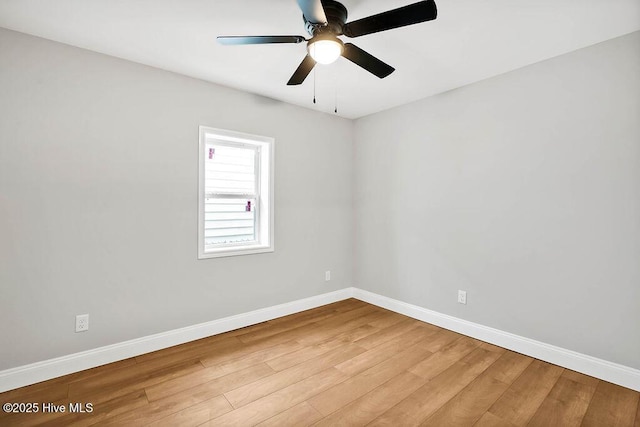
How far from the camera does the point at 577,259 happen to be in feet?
7.89

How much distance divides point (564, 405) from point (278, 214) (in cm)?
291

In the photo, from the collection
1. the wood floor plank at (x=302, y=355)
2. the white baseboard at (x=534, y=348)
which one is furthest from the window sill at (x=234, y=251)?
the white baseboard at (x=534, y=348)

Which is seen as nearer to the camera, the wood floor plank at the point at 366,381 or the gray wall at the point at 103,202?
the wood floor plank at the point at 366,381

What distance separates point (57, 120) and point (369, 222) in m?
3.33

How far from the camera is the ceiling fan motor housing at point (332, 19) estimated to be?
68.7 inches

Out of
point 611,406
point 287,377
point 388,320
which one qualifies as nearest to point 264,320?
point 287,377

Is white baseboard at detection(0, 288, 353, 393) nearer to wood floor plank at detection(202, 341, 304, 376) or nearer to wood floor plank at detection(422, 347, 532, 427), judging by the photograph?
wood floor plank at detection(202, 341, 304, 376)

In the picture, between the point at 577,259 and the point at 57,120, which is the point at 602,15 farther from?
the point at 57,120

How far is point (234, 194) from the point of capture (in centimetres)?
333

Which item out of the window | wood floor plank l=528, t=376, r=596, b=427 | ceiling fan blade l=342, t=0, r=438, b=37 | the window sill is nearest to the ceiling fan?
ceiling fan blade l=342, t=0, r=438, b=37

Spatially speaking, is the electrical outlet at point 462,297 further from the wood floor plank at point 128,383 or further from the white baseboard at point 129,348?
the wood floor plank at point 128,383

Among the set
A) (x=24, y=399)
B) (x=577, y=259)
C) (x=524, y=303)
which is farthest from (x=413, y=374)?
(x=24, y=399)

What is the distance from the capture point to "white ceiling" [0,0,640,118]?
75.1 inches

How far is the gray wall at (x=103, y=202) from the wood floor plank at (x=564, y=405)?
8.41 ft
